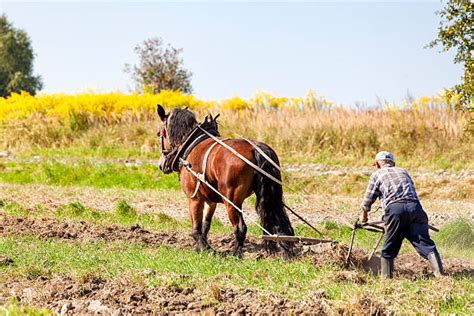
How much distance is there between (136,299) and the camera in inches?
290

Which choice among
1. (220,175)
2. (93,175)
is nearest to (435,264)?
(220,175)

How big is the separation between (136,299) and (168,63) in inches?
1283

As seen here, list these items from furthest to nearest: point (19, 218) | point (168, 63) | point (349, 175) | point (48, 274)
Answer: point (168, 63) < point (349, 175) < point (19, 218) < point (48, 274)

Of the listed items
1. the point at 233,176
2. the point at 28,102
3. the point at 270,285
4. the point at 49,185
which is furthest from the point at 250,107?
the point at 270,285

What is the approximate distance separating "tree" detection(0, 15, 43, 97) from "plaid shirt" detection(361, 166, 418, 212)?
55.1 meters

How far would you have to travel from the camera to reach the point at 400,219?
8914 millimetres

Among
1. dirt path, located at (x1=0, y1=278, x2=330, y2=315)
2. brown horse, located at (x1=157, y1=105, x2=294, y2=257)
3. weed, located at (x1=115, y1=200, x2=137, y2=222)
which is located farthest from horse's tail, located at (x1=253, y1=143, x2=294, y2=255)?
weed, located at (x1=115, y1=200, x2=137, y2=222)

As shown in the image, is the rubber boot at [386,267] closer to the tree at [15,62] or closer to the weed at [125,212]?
the weed at [125,212]

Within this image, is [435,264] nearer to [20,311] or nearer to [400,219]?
[400,219]

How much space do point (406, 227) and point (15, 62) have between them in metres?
58.7

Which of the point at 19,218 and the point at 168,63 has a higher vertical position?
the point at 168,63

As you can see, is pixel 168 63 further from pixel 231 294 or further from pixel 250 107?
pixel 231 294

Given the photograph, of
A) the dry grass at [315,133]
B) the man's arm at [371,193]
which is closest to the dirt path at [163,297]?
the man's arm at [371,193]

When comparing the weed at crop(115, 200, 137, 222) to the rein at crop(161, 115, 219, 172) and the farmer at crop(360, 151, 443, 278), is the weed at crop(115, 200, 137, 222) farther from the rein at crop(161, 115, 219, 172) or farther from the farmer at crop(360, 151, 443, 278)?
the farmer at crop(360, 151, 443, 278)
